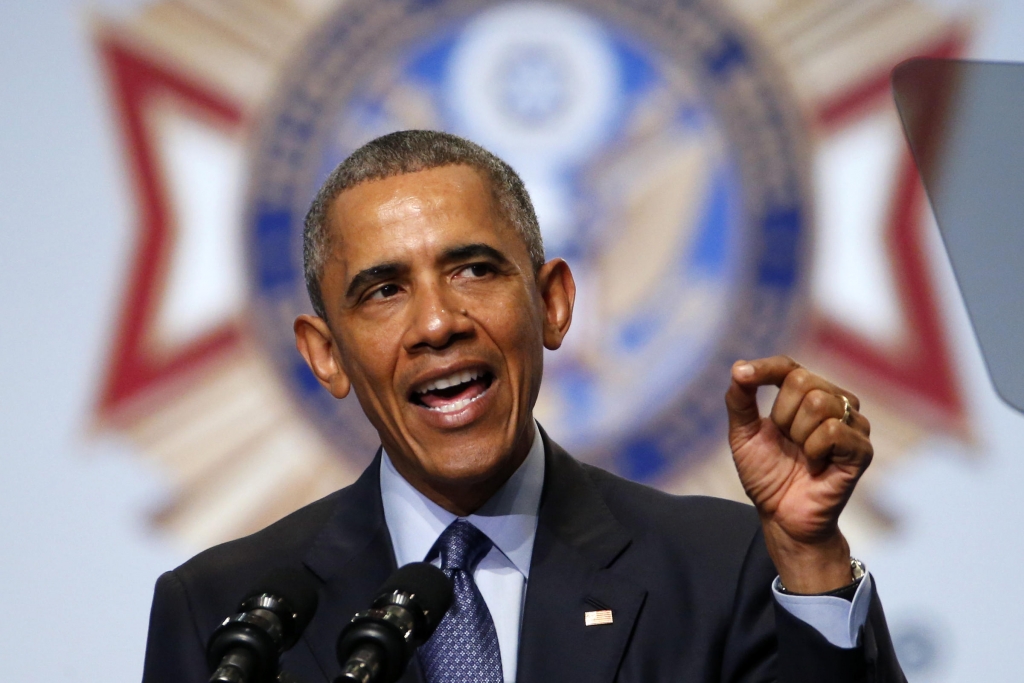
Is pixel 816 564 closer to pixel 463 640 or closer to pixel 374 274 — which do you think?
pixel 463 640

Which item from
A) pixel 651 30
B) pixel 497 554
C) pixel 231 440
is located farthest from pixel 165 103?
pixel 497 554

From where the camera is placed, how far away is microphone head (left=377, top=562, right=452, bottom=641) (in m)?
1.12

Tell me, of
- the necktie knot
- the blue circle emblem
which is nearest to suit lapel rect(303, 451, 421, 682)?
the necktie knot

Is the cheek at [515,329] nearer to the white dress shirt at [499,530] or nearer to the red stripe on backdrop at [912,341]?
the white dress shirt at [499,530]

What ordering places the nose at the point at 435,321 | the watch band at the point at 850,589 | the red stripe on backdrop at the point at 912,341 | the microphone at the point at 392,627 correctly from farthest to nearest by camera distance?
1. the red stripe on backdrop at the point at 912,341
2. the nose at the point at 435,321
3. the watch band at the point at 850,589
4. the microphone at the point at 392,627

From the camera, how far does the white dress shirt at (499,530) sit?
5.77 feet

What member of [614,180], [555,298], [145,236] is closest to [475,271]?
[555,298]

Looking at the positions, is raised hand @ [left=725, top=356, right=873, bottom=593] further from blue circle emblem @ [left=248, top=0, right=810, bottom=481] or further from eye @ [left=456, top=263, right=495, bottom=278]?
blue circle emblem @ [left=248, top=0, right=810, bottom=481]

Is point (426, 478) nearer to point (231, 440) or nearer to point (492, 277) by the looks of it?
point (492, 277)

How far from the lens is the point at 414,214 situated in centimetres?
171

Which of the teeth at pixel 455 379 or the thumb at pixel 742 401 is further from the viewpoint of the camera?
the teeth at pixel 455 379

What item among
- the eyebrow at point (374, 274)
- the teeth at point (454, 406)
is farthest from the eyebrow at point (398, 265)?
the teeth at point (454, 406)

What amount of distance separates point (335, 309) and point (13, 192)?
156 cm

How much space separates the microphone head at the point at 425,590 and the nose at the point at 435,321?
50 cm
